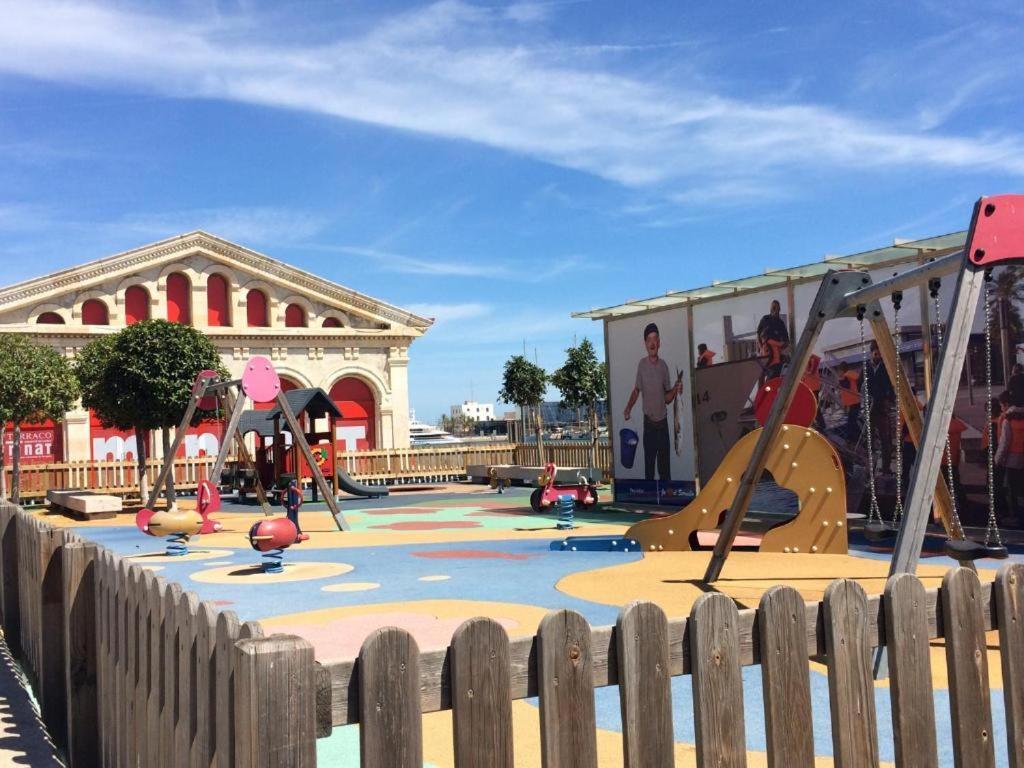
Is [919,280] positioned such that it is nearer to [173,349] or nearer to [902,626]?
[902,626]

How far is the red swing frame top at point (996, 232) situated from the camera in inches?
270

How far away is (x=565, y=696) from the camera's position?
2539mm

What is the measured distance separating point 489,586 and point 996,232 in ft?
21.5

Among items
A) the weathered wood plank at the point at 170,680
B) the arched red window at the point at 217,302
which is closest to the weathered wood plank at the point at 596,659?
the weathered wood plank at the point at 170,680

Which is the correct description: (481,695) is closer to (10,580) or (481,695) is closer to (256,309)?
(10,580)

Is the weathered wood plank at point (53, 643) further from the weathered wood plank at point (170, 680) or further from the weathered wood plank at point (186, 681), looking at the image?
the weathered wood plank at point (186, 681)

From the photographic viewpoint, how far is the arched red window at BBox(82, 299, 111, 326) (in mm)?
38000

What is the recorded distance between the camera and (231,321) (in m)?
40.8

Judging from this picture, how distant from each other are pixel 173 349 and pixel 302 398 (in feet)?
14.6

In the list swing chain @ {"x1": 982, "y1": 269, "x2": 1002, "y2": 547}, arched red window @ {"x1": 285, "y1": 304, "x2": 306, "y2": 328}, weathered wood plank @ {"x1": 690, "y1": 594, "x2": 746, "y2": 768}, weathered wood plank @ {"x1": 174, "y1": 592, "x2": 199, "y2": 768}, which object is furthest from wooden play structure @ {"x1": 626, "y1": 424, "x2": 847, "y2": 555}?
arched red window @ {"x1": 285, "y1": 304, "x2": 306, "y2": 328}

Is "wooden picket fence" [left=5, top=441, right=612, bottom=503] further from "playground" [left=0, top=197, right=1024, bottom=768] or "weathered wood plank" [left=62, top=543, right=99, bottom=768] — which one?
"weathered wood plank" [left=62, top=543, right=99, bottom=768]

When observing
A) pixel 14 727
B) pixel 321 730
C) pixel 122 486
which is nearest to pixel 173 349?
pixel 122 486

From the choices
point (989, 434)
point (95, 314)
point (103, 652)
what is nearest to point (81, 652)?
point (103, 652)

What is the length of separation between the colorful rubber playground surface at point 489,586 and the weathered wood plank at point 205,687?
2.48 meters
